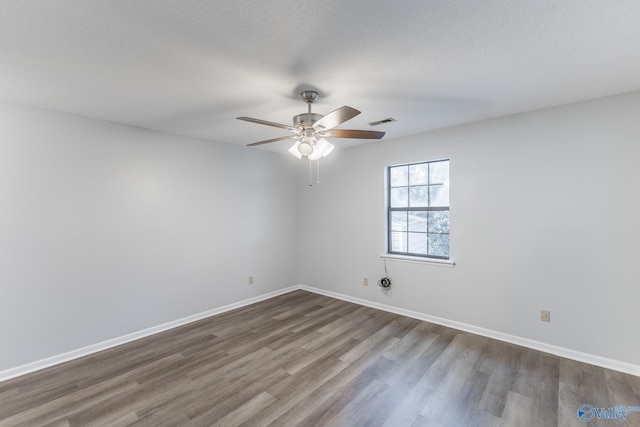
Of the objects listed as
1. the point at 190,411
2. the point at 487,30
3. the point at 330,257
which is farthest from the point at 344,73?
the point at 330,257

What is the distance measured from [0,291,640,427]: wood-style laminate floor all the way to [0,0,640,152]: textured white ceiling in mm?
2435

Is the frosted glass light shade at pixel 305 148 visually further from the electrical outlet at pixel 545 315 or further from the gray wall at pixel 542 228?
the electrical outlet at pixel 545 315

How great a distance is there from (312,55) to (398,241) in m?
2.93

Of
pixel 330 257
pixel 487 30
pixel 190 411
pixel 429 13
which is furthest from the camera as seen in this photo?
pixel 330 257

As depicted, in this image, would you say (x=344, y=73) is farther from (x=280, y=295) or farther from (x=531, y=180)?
(x=280, y=295)

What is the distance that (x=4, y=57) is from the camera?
1.81 m

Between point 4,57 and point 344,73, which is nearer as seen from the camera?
point 4,57

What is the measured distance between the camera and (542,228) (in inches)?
113

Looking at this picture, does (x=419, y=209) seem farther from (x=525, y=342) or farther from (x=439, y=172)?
(x=525, y=342)

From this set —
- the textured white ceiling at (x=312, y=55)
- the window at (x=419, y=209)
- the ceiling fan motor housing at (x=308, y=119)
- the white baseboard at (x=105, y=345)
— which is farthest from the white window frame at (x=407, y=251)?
the white baseboard at (x=105, y=345)

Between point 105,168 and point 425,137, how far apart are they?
375cm

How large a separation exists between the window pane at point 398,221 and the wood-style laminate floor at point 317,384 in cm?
141

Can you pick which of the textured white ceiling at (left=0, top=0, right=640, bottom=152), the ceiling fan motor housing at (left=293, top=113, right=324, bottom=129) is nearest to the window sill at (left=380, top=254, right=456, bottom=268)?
the textured white ceiling at (left=0, top=0, right=640, bottom=152)

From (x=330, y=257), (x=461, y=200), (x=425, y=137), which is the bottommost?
(x=330, y=257)
